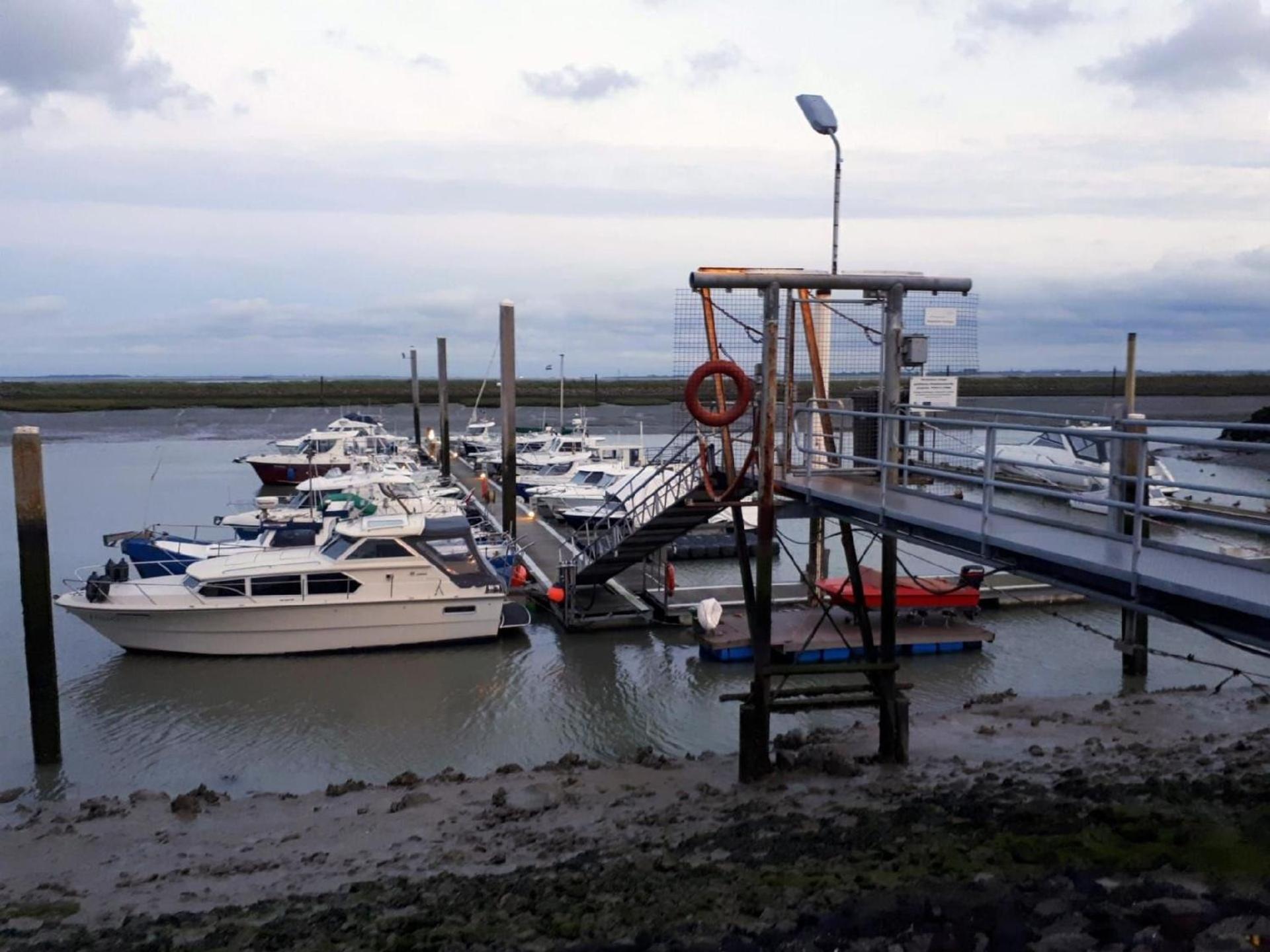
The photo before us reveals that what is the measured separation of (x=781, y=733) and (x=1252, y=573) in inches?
305

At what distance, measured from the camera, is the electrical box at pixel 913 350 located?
10.9 meters

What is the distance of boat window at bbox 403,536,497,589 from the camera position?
61.0 feet

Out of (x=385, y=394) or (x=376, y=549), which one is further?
(x=385, y=394)

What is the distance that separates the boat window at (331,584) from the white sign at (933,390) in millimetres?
10763

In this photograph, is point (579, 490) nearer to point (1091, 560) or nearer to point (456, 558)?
point (456, 558)

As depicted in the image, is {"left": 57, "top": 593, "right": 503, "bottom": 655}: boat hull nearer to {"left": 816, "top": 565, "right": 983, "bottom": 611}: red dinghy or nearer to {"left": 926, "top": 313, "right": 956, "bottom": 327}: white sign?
{"left": 816, "top": 565, "right": 983, "bottom": 611}: red dinghy

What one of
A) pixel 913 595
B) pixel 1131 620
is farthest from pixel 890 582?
pixel 913 595

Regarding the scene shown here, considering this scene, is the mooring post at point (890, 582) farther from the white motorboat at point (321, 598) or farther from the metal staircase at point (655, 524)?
the white motorboat at point (321, 598)

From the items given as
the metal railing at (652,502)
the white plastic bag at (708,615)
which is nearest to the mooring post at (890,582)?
the metal railing at (652,502)

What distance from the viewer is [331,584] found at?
1827cm

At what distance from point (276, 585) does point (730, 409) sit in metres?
10.1

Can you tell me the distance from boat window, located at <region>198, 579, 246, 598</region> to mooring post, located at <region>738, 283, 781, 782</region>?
10006 millimetres

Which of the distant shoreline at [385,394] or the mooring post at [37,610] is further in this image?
the distant shoreline at [385,394]

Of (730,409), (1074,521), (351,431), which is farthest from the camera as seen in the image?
(351,431)
